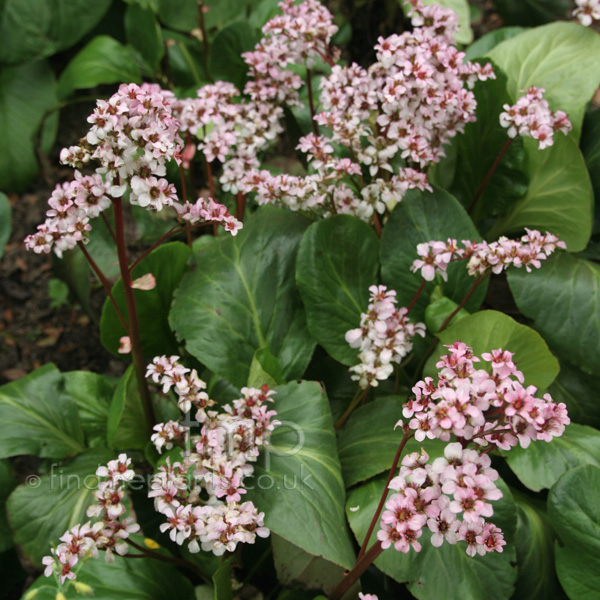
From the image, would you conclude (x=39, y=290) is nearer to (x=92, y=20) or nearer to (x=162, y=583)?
(x=92, y=20)

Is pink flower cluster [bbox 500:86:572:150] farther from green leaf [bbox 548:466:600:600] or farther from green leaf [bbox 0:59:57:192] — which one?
green leaf [bbox 0:59:57:192]

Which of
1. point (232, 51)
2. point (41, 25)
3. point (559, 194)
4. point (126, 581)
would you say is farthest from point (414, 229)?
point (41, 25)

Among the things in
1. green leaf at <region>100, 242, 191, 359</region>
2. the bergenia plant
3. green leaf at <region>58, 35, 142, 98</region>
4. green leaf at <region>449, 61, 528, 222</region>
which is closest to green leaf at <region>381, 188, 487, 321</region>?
the bergenia plant

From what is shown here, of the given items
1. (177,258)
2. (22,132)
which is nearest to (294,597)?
(177,258)

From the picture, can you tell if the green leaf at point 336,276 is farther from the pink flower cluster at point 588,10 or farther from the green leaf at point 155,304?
the pink flower cluster at point 588,10

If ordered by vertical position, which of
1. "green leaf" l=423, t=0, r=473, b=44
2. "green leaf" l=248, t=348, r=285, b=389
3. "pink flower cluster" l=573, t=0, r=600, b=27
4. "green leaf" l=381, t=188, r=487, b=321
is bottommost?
"green leaf" l=248, t=348, r=285, b=389

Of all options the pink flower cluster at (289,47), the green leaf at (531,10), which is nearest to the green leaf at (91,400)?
the pink flower cluster at (289,47)

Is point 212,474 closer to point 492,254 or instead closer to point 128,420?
point 128,420
